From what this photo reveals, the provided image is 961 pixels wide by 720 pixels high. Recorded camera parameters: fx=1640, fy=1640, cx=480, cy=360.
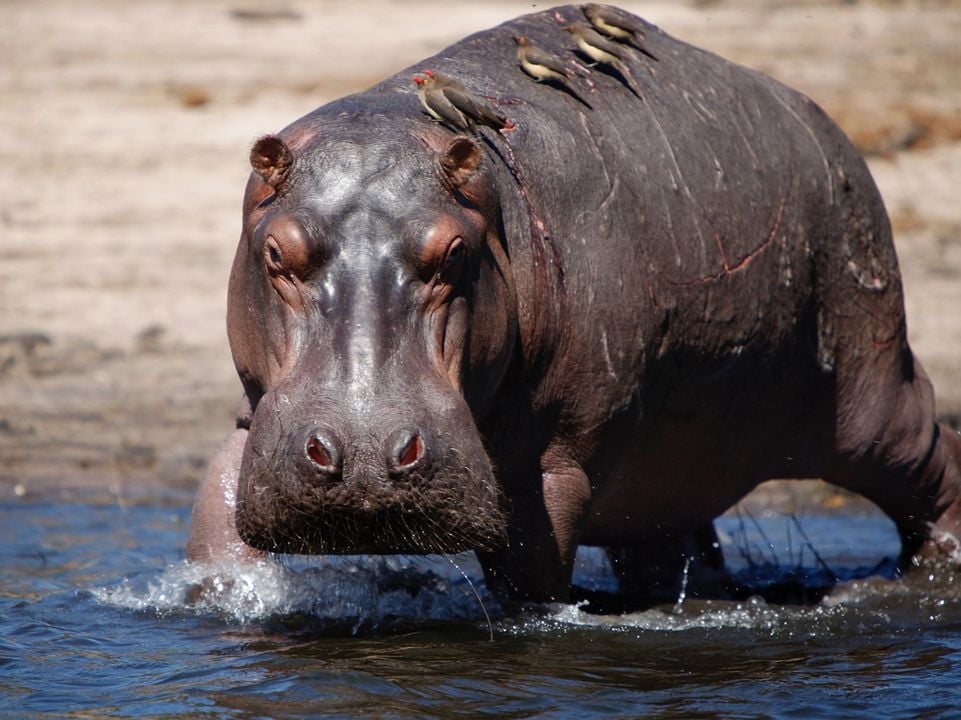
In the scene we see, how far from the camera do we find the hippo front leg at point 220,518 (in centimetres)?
484

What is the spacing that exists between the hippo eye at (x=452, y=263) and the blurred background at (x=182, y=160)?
392 centimetres

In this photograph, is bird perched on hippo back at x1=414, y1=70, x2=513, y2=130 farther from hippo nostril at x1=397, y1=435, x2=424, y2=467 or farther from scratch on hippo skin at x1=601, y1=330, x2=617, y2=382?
hippo nostril at x1=397, y1=435, x2=424, y2=467

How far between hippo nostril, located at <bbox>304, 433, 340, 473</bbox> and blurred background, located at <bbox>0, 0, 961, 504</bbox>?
4.06 metres

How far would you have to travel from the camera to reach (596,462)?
497 cm

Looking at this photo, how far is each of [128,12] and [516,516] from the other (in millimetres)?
8429

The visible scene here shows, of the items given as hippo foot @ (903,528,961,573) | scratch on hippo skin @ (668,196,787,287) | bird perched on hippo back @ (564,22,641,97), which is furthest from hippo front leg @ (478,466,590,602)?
hippo foot @ (903,528,961,573)

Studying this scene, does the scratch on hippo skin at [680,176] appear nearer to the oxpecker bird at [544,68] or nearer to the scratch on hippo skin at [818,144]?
the oxpecker bird at [544,68]

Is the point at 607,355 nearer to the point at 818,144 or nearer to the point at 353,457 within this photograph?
the point at 353,457

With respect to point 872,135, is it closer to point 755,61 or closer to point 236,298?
point 755,61

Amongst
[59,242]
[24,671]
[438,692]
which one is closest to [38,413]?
[59,242]

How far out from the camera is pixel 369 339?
13.1ft

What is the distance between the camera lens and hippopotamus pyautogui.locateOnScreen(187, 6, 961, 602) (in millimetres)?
4012

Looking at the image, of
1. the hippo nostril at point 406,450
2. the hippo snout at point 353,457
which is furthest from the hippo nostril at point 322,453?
the hippo nostril at point 406,450

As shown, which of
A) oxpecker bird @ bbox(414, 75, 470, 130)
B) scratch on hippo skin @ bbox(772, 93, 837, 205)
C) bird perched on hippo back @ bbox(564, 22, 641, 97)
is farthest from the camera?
scratch on hippo skin @ bbox(772, 93, 837, 205)
